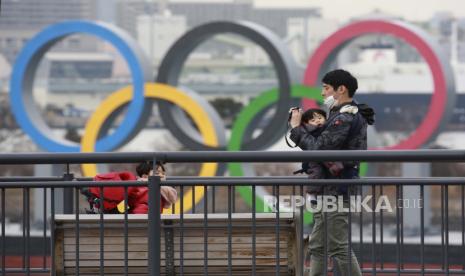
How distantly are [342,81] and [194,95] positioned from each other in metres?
24.8

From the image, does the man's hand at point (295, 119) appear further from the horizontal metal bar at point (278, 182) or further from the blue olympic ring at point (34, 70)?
the blue olympic ring at point (34, 70)

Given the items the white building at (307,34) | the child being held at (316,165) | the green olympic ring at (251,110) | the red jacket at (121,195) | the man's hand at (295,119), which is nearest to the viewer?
the child being held at (316,165)

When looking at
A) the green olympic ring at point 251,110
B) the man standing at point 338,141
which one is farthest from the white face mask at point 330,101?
the green olympic ring at point 251,110

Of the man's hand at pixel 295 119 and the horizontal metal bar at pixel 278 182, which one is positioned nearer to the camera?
the horizontal metal bar at pixel 278 182

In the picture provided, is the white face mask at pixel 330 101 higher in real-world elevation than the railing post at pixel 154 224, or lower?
higher

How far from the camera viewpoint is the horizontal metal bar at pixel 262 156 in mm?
6668

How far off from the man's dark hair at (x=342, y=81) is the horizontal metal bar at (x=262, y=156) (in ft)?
3.02

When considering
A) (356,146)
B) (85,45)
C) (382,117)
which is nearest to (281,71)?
(356,146)

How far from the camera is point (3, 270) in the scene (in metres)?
7.14

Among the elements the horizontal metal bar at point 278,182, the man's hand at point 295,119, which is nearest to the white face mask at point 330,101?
the man's hand at point 295,119

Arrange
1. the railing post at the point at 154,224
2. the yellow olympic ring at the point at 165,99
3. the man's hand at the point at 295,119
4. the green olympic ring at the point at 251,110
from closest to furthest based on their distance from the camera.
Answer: the railing post at the point at 154,224 → the man's hand at the point at 295,119 → the yellow olympic ring at the point at 165,99 → the green olympic ring at the point at 251,110

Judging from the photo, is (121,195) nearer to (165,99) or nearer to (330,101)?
(330,101)

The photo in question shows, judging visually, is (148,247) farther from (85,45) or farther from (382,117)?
(85,45)

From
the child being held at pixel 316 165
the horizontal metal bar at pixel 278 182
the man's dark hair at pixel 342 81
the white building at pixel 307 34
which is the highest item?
the white building at pixel 307 34
